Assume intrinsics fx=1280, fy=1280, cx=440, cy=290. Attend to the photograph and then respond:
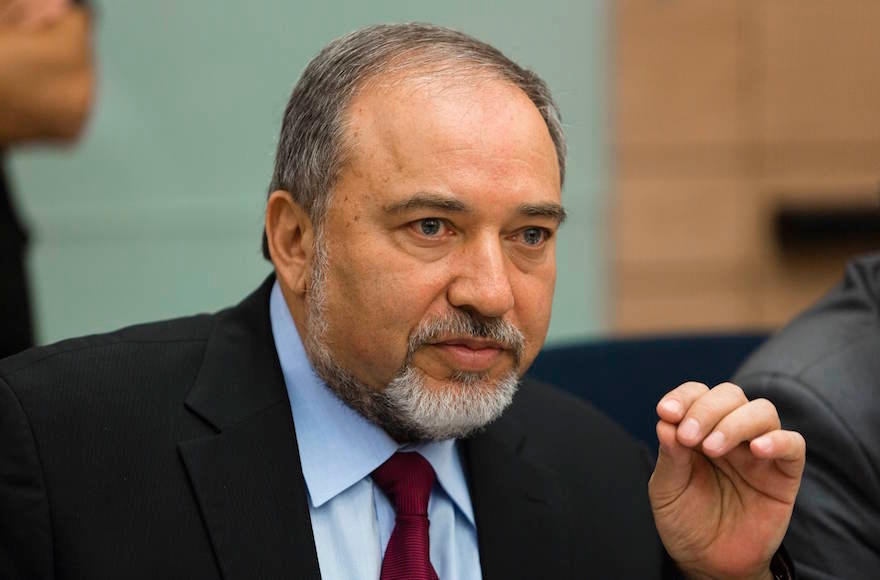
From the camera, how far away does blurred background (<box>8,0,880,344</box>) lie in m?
3.81

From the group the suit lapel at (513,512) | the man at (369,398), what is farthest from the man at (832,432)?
the suit lapel at (513,512)

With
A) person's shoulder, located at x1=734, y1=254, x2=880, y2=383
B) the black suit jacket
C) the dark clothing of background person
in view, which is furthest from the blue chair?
the dark clothing of background person

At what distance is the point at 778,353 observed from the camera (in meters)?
2.11

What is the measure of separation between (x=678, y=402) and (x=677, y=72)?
2732 mm

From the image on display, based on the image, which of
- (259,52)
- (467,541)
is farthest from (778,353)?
(259,52)

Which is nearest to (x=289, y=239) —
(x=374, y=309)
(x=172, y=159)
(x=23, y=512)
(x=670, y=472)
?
(x=374, y=309)

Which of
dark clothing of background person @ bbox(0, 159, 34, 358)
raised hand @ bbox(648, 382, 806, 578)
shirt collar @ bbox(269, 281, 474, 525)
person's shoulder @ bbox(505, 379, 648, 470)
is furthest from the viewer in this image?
dark clothing of background person @ bbox(0, 159, 34, 358)

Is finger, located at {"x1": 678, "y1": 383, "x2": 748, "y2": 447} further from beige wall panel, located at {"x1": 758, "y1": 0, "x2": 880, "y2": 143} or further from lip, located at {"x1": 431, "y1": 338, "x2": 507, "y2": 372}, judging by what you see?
beige wall panel, located at {"x1": 758, "y1": 0, "x2": 880, "y2": 143}

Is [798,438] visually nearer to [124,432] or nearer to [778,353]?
[778,353]

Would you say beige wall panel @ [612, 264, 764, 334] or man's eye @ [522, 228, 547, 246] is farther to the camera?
beige wall panel @ [612, 264, 764, 334]

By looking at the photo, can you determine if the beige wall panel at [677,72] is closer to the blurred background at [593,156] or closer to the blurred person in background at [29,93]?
the blurred background at [593,156]

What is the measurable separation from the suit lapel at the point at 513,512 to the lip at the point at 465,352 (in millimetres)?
272

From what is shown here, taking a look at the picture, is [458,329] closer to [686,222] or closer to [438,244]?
[438,244]

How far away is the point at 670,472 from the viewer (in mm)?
1755
